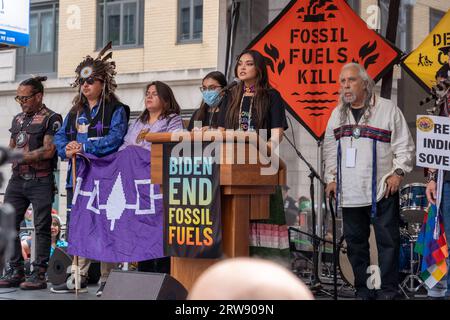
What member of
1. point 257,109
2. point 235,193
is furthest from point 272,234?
point 257,109

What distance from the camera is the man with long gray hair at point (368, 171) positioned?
242 inches

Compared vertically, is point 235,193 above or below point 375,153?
below

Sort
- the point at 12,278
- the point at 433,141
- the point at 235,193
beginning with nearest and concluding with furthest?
the point at 235,193, the point at 433,141, the point at 12,278

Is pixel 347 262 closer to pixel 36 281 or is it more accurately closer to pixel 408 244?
pixel 408 244

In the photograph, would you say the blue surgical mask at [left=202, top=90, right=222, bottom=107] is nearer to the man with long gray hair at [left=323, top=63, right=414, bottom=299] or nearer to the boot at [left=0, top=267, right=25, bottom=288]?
the man with long gray hair at [left=323, top=63, right=414, bottom=299]

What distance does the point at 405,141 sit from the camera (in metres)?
6.18

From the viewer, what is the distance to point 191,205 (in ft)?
17.6

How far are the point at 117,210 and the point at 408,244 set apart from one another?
9.39ft

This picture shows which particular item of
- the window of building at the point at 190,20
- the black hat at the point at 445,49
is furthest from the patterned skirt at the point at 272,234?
the window of building at the point at 190,20

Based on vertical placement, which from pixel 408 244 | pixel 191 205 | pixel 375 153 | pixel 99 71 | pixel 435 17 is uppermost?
→ pixel 435 17

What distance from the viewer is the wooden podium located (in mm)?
5199

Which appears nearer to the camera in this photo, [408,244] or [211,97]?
[211,97]

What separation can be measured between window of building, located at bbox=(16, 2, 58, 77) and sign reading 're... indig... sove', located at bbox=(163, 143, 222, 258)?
53.9 ft

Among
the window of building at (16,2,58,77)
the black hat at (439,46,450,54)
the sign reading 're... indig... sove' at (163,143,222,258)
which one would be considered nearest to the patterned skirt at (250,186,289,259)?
the sign reading 're... indig... sove' at (163,143,222,258)
